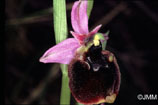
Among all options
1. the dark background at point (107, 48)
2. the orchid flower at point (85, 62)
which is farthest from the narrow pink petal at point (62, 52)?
the dark background at point (107, 48)

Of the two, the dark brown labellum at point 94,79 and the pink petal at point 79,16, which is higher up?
the pink petal at point 79,16

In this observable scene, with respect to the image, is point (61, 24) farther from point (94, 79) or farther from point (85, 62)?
point (94, 79)

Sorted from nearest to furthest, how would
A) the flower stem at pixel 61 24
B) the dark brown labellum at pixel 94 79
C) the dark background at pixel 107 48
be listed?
1. the dark brown labellum at pixel 94 79
2. the flower stem at pixel 61 24
3. the dark background at pixel 107 48

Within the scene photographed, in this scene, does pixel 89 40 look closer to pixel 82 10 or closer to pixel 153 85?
pixel 82 10

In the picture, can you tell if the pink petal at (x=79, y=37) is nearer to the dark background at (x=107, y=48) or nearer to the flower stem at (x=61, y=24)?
the flower stem at (x=61, y=24)

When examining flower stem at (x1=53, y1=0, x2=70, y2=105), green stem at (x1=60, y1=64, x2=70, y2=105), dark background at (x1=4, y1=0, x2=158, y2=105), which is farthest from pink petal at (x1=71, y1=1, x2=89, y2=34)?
dark background at (x1=4, y1=0, x2=158, y2=105)

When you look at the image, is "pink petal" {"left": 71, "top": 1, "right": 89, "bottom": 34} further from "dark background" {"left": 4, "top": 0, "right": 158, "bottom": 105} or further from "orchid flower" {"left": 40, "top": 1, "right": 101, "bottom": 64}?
"dark background" {"left": 4, "top": 0, "right": 158, "bottom": 105}

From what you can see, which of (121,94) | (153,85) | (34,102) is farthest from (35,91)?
(153,85)

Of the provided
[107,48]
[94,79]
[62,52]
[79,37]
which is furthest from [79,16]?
[107,48]
